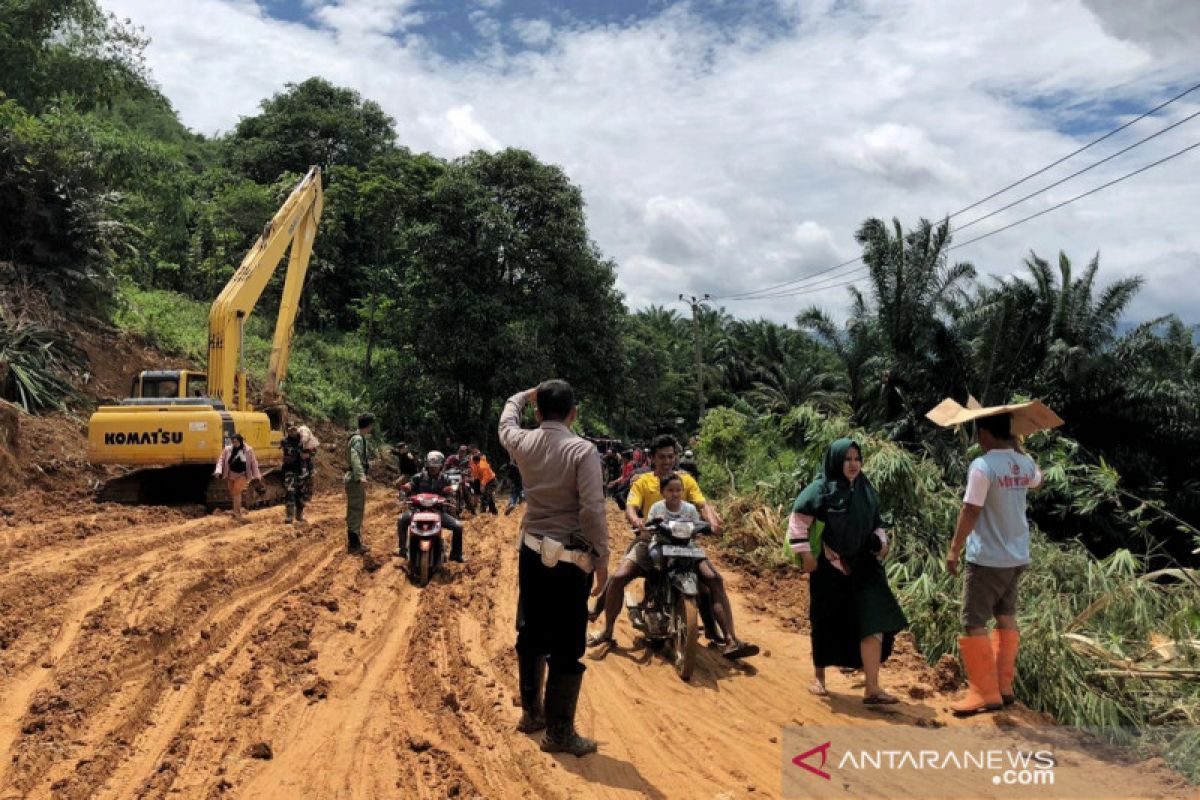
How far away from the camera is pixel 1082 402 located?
872 inches

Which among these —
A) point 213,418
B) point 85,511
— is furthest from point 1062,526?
point 85,511

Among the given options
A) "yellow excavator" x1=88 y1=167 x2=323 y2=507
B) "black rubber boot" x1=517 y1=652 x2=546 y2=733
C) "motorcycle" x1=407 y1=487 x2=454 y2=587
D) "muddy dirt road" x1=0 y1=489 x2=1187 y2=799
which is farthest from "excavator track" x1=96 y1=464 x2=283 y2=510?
"black rubber boot" x1=517 y1=652 x2=546 y2=733

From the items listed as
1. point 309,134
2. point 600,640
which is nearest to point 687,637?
point 600,640

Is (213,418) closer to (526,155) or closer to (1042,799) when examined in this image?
(1042,799)

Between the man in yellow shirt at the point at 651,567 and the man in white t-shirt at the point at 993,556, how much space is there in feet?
5.23

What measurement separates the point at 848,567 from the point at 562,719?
2.11 m

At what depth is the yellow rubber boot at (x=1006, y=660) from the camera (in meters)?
4.97

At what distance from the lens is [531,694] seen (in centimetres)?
448

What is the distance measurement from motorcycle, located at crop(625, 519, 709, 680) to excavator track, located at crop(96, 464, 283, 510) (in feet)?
29.4

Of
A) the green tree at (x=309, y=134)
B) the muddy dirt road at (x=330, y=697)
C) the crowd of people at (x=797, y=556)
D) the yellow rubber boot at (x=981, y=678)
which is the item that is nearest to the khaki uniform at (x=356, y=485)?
the muddy dirt road at (x=330, y=697)

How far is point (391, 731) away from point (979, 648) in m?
3.47

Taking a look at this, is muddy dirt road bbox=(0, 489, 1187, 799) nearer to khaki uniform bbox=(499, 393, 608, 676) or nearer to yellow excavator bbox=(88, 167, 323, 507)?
khaki uniform bbox=(499, 393, 608, 676)

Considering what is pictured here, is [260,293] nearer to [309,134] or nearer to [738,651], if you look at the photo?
[738,651]

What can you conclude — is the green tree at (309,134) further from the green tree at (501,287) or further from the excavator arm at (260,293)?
the excavator arm at (260,293)
